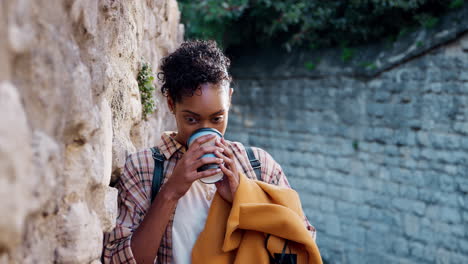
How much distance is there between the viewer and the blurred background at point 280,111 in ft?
3.63

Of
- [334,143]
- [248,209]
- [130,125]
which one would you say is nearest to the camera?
[248,209]

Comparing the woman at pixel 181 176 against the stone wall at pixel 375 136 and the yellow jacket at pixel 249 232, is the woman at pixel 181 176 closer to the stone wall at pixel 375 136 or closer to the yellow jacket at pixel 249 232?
the yellow jacket at pixel 249 232

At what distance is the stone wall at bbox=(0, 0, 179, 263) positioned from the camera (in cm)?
96

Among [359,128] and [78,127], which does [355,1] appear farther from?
[78,127]

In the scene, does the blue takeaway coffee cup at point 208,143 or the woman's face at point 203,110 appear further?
the woman's face at point 203,110

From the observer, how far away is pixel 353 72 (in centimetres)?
623

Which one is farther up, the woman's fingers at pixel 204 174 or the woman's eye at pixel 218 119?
the woman's eye at pixel 218 119

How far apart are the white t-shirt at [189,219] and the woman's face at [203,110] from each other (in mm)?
238

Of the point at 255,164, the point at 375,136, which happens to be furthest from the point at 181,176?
the point at 375,136

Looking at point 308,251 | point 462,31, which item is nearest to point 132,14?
point 308,251

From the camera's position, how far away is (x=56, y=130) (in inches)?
48.4

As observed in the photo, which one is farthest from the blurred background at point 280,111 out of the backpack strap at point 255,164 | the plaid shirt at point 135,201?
the backpack strap at point 255,164

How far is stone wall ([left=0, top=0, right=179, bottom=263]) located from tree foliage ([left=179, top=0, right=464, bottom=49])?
4473 mm

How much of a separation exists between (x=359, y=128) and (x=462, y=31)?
5.83 ft
